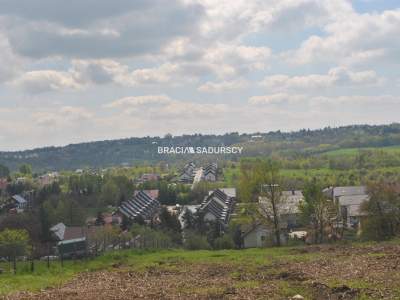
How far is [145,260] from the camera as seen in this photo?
3959 cm

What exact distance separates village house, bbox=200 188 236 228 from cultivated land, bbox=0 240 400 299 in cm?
5273

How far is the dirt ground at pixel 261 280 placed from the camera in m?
21.9

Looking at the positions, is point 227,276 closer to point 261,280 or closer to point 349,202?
point 261,280

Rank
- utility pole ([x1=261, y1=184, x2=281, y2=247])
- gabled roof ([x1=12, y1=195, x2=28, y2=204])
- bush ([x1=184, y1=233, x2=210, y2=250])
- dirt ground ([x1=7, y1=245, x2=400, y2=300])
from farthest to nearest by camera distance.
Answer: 1. gabled roof ([x1=12, y1=195, x2=28, y2=204])
2. bush ([x1=184, y1=233, x2=210, y2=250])
3. utility pole ([x1=261, y1=184, x2=281, y2=247])
4. dirt ground ([x1=7, y1=245, x2=400, y2=300])

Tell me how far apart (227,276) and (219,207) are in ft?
293

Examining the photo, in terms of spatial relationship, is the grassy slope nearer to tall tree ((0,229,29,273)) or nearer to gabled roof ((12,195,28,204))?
tall tree ((0,229,29,273))

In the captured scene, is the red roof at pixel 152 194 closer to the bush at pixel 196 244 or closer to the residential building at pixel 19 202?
the residential building at pixel 19 202

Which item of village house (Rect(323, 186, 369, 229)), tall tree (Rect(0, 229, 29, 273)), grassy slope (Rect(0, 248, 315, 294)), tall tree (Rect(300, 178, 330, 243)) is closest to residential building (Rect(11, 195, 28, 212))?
village house (Rect(323, 186, 369, 229))

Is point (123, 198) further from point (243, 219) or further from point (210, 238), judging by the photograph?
point (243, 219)

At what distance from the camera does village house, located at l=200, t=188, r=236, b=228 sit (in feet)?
335

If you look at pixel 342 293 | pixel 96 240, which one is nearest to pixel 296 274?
pixel 342 293

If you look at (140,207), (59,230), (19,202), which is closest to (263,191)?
(59,230)

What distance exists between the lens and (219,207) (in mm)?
117812

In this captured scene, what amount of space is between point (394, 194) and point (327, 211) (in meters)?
7.39
